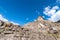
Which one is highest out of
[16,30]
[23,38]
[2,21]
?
[2,21]

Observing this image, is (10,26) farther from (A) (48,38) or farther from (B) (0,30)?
(A) (48,38)

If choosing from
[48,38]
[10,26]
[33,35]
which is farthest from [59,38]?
[10,26]

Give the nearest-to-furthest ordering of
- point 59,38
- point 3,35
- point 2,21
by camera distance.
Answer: point 3,35, point 2,21, point 59,38

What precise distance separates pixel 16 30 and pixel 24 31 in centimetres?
211

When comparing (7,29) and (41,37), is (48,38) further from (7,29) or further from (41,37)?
(7,29)

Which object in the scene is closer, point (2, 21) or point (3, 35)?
point (3, 35)

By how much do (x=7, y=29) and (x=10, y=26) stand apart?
1.30 metres

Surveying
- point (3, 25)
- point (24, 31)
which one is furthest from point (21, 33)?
point (3, 25)

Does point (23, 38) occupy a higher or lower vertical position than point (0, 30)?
lower

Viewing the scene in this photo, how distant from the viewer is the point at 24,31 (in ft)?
110

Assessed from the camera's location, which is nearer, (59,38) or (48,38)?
(48,38)

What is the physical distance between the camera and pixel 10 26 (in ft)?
111

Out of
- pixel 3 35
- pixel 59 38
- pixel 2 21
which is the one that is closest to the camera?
pixel 3 35

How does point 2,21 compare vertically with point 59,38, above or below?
above
